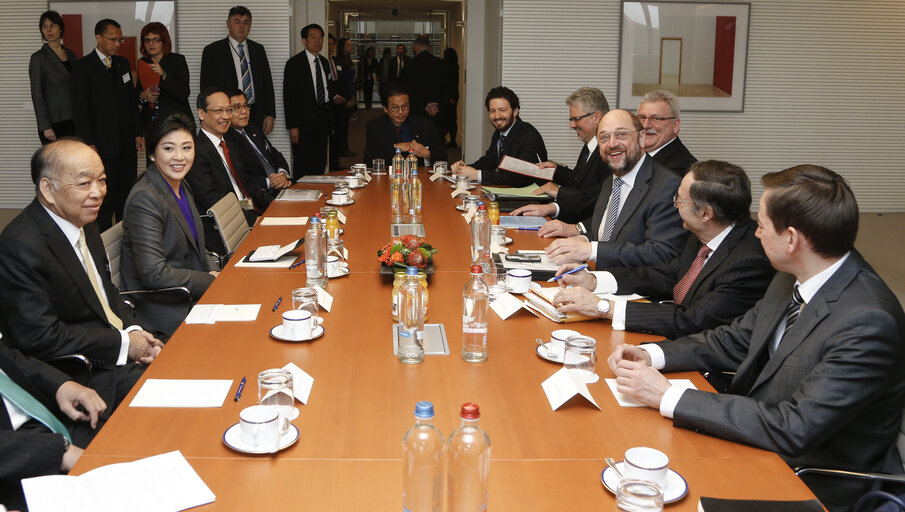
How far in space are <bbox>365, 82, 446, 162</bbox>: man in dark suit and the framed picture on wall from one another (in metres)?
2.50

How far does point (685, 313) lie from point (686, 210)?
0.39 metres

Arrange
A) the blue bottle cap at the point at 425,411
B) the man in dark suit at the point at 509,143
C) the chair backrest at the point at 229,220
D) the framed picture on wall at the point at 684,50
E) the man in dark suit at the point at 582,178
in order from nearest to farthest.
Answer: the blue bottle cap at the point at 425,411
the chair backrest at the point at 229,220
the man in dark suit at the point at 582,178
the man in dark suit at the point at 509,143
the framed picture on wall at the point at 684,50

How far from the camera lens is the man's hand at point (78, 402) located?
2592 mm

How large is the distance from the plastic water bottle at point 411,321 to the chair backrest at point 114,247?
167 cm

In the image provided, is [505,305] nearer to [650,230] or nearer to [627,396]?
[627,396]

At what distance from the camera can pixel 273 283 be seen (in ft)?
10.7

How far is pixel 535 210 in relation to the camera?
4.85 metres

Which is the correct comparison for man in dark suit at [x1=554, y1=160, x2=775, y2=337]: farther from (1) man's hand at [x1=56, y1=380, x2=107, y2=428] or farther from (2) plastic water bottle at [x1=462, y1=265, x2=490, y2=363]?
(1) man's hand at [x1=56, y1=380, x2=107, y2=428]

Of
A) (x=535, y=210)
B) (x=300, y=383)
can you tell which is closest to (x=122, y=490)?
(x=300, y=383)

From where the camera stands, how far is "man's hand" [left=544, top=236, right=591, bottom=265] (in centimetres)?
363

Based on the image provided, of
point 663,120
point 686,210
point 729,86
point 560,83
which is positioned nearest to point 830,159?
point 729,86

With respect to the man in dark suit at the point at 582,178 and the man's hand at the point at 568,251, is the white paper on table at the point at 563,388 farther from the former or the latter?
the man in dark suit at the point at 582,178

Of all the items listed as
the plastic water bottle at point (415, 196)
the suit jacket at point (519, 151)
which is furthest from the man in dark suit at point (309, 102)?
the plastic water bottle at point (415, 196)

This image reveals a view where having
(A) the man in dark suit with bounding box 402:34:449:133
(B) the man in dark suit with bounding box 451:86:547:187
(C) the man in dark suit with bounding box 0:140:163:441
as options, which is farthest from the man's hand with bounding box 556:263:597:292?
(A) the man in dark suit with bounding box 402:34:449:133
